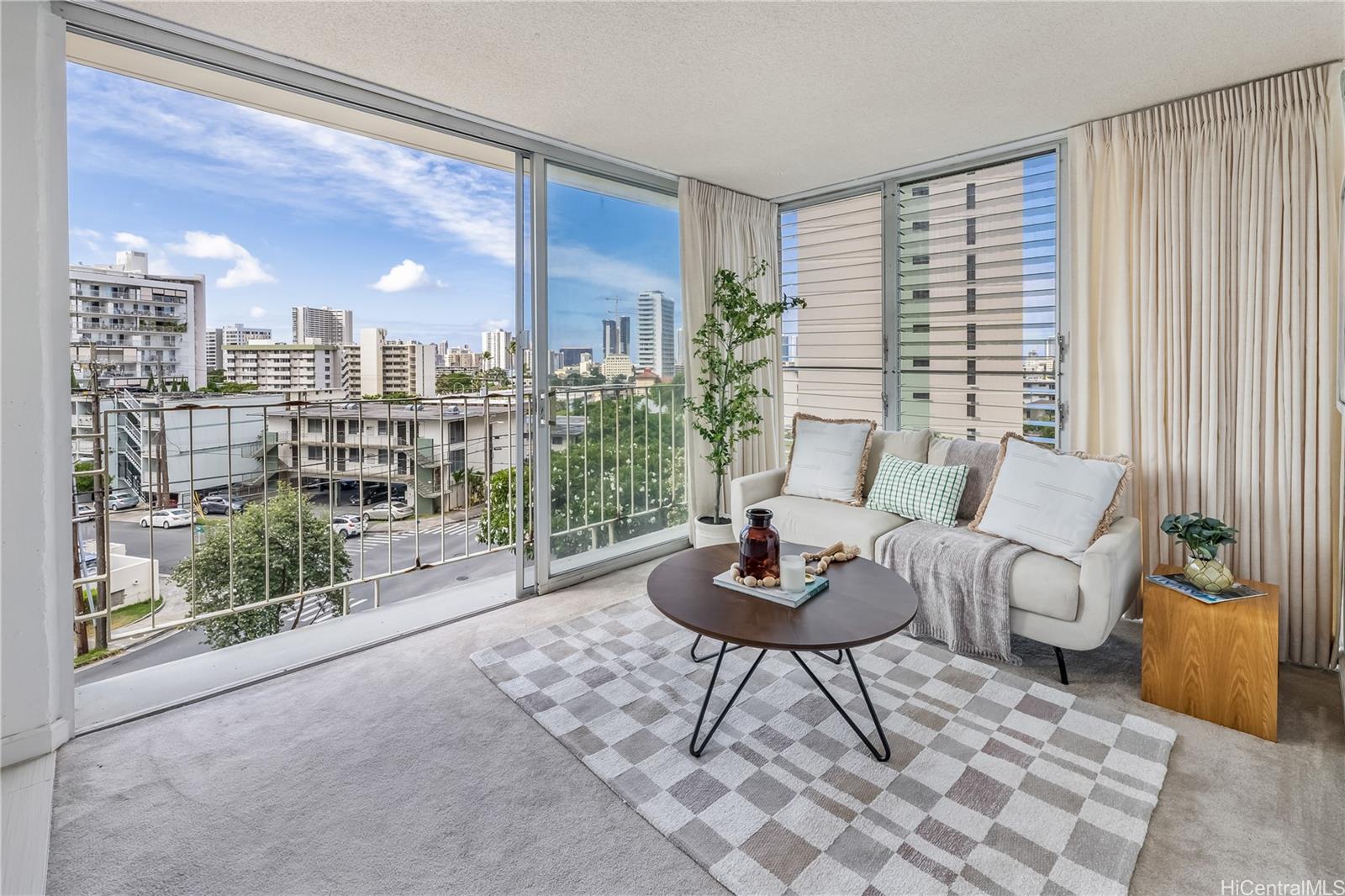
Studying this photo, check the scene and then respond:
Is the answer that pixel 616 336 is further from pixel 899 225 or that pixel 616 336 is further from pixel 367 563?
pixel 367 563

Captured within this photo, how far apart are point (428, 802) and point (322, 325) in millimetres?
3996

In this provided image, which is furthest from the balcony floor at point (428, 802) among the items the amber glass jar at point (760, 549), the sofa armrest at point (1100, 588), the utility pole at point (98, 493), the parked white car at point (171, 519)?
the parked white car at point (171, 519)

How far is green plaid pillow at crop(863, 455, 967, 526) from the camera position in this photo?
121 inches

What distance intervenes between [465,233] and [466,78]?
353 cm

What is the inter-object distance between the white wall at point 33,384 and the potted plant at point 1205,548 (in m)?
3.92

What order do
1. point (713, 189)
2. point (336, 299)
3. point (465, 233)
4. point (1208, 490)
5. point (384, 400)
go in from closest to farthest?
point (1208, 490)
point (384, 400)
point (713, 189)
point (336, 299)
point (465, 233)

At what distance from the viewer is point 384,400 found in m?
3.58

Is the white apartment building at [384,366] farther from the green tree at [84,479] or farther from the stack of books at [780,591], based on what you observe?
the stack of books at [780,591]

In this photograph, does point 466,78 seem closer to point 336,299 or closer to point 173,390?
point 173,390

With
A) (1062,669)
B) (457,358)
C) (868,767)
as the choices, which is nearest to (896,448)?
(1062,669)

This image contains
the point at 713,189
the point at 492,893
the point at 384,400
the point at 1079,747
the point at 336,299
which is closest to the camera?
the point at 492,893

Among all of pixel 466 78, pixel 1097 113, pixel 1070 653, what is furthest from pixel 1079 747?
pixel 466 78

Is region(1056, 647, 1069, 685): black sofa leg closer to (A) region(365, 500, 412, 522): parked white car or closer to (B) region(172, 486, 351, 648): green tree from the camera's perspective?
(B) region(172, 486, 351, 648): green tree

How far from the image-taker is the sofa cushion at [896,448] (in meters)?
3.52
